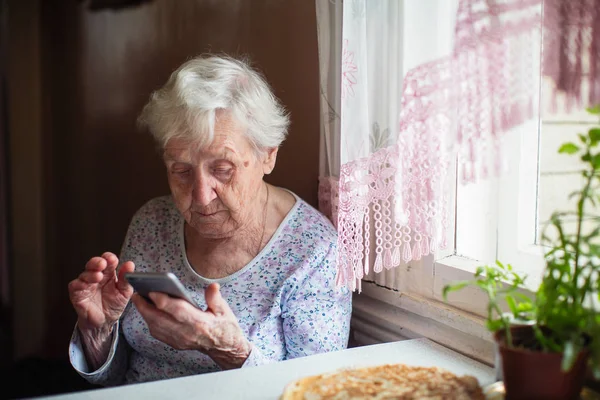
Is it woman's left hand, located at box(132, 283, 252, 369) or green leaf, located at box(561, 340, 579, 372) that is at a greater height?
green leaf, located at box(561, 340, 579, 372)

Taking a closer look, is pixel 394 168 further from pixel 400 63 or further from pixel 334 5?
pixel 334 5

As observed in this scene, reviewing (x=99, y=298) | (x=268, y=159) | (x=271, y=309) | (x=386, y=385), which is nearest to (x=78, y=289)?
(x=99, y=298)

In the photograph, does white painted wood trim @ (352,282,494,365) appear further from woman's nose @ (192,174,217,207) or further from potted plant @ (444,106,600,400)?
woman's nose @ (192,174,217,207)

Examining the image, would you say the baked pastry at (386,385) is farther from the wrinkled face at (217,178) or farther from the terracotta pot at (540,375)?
the wrinkled face at (217,178)

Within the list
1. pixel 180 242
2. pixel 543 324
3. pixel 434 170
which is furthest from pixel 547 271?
pixel 180 242

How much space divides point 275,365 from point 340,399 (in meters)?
0.26

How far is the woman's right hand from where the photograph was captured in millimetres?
1344

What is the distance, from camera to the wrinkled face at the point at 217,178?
4.65 ft

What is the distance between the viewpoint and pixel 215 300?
1207 mm

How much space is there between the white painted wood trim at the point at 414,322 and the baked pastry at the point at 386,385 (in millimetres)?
203

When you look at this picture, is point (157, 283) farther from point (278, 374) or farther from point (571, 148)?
point (571, 148)

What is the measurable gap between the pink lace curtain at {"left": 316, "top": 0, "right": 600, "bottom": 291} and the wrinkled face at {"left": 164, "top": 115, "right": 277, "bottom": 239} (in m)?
0.29

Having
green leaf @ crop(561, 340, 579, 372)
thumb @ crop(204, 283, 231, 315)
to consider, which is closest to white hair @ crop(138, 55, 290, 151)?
thumb @ crop(204, 283, 231, 315)

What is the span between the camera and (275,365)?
1198mm
